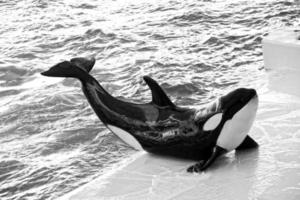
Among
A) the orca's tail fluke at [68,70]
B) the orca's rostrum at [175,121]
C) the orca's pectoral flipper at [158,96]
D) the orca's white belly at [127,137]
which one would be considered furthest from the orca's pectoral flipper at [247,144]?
the orca's tail fluke at [68,70]

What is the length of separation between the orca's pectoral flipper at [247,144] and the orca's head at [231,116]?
0.76 feet

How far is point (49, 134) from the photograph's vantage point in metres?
5.82

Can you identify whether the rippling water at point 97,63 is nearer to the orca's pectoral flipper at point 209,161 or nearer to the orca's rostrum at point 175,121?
the orca's rostrum at point 175,121

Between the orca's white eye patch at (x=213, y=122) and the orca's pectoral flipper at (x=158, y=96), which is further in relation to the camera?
the orca's pectoral flipper at (x=158, y=96)

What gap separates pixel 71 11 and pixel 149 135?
7.74m

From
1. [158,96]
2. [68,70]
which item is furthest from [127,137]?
[68,70]

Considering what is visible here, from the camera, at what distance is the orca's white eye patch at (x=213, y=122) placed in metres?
3.70

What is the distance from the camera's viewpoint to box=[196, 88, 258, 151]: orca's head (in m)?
3.66

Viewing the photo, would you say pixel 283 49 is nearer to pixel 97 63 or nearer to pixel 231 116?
pixel 231 116

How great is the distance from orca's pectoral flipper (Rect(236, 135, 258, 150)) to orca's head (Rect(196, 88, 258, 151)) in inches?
9.1

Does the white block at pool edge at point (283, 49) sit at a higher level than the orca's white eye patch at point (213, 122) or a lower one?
lower

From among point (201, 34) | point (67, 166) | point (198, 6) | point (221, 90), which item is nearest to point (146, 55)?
point (201, 34)

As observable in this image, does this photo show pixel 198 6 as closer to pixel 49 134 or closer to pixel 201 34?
pixel 201 34

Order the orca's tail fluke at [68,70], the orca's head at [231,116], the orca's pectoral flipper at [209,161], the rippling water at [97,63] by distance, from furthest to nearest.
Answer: the rippling water at [97,63]
the orca's tail fluke at [68,70]
the orca's pectoral flipper at [209,161]
the orca's head at [231,116]
